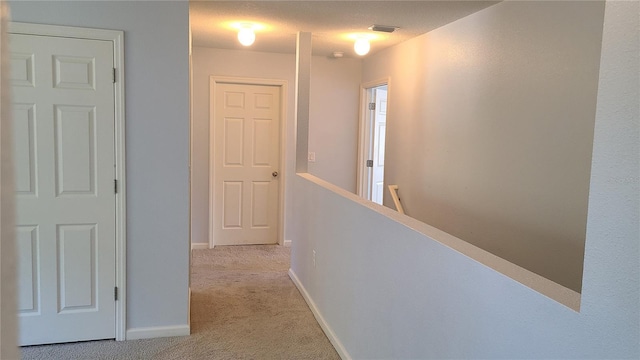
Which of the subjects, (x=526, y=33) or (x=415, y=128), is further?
(x=415, y=128)

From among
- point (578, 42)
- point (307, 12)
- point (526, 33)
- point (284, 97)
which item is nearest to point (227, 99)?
point (284, 97)

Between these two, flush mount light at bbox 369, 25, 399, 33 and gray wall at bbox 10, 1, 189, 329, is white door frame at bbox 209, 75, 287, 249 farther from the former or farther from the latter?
gray wall at bbox 10, 1, 189, 329

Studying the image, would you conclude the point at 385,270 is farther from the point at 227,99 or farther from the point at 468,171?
the point at 227,99

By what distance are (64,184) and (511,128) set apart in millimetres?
2801

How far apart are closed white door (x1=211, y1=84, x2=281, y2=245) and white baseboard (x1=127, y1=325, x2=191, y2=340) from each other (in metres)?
2.36

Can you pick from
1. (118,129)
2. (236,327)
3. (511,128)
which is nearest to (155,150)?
(118,129)

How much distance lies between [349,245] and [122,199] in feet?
4.78

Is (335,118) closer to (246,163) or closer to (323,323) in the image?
(246,163)

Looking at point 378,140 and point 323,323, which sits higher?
point 378,140

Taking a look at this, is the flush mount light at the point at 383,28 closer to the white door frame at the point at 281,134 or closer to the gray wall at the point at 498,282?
the gray wall at the point at 498,282

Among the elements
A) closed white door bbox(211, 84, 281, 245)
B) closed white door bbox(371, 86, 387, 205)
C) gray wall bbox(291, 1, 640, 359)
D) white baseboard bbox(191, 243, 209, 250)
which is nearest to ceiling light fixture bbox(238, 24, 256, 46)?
closed white door bbox(211, 84, 281, 245)

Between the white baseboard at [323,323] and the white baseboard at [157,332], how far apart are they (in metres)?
0.91

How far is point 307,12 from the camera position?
348 cm

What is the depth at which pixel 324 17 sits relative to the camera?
3615 mm
